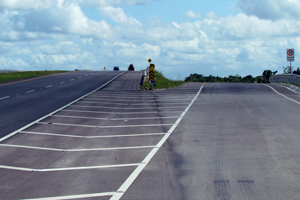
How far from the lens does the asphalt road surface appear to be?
609cm

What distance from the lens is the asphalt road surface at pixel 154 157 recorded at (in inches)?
240

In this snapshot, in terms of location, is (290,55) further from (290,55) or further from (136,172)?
(136,172)

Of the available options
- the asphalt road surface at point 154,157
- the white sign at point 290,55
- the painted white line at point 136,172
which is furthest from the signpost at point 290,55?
the painted white line at point 136,172

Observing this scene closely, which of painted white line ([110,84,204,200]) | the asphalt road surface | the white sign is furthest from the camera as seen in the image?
the white sign

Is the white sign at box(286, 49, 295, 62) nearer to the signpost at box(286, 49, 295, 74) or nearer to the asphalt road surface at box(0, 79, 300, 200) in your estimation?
the signpost at box(286, 49, 295, 74)

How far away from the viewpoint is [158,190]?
604 centimetres

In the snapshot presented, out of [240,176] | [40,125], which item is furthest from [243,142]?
[40,125]

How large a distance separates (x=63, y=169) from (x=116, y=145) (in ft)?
7.70

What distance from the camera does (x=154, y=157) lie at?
26.8 feet

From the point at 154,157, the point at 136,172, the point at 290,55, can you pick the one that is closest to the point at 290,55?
the point at 290,55

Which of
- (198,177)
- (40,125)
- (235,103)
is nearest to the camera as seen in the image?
(198,177)

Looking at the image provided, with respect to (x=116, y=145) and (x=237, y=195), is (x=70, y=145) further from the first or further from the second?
(x=237, y=195)

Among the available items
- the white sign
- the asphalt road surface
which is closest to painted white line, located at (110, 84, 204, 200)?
the asphalt road surface

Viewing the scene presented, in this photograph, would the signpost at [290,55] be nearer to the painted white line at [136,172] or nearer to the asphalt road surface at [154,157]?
the asphalt road surface at [154,157]
